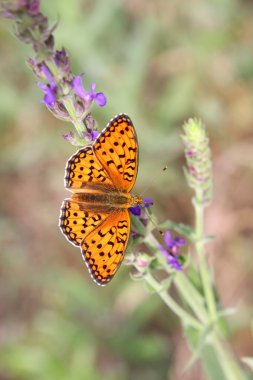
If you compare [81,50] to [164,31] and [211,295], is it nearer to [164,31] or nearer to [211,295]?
[164,31]

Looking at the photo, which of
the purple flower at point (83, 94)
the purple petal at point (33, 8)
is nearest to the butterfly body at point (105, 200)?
the purple flower at point (83, 94)

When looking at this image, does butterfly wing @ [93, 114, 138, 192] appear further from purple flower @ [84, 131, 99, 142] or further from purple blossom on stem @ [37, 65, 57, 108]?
purple blossom on stem @ [37, 65, 57, 108]

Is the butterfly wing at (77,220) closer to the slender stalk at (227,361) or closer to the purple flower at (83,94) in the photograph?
the purple flower at (83,94)

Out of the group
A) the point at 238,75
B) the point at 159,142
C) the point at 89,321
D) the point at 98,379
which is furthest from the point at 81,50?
the point at 98,379

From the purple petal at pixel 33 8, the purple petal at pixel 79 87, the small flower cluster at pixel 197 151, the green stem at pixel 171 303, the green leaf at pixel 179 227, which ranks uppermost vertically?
the purple petal at pixel 33 8

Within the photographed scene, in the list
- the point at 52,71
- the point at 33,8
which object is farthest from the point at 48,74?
the point at 33,8
